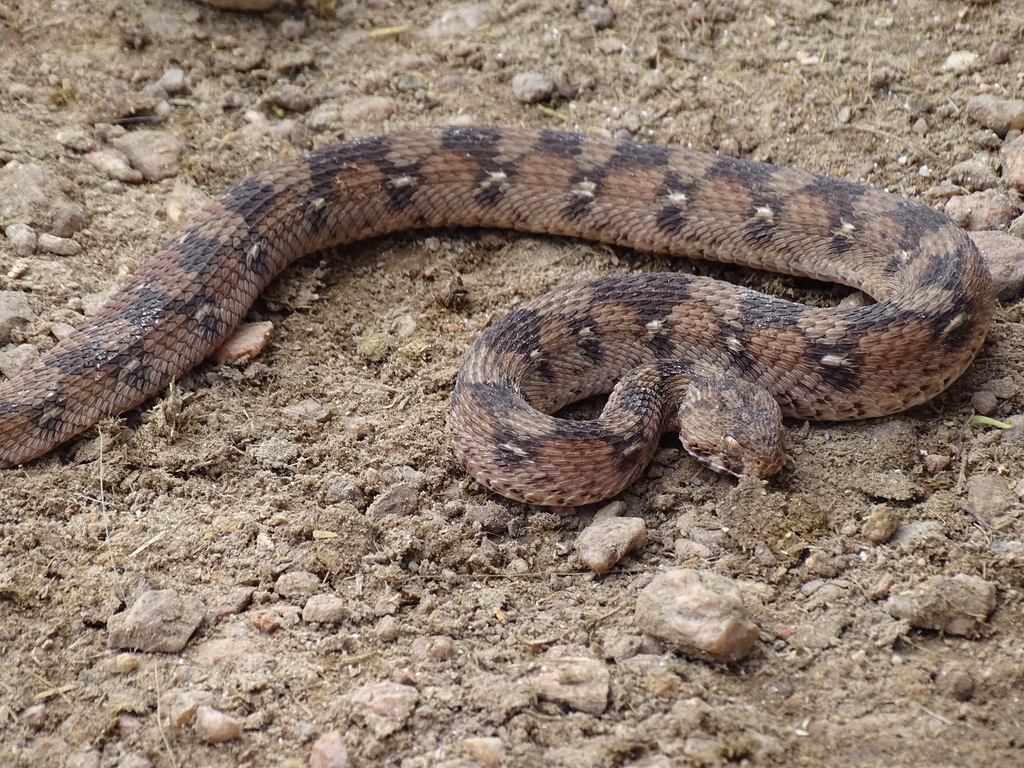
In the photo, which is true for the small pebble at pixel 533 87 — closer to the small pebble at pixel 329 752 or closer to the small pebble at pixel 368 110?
the small pebble at pixel 368 110

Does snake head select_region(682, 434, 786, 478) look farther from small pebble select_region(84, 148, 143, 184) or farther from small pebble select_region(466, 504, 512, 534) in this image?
small pebble select_region(84, 148, 143, 184)

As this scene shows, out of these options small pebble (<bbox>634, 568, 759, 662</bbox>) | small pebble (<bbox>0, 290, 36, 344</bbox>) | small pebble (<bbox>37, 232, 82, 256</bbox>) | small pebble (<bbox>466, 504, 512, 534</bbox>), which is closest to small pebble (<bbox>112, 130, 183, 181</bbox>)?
small pebble (<bbox>37, 232, 82, 256</bbox>)

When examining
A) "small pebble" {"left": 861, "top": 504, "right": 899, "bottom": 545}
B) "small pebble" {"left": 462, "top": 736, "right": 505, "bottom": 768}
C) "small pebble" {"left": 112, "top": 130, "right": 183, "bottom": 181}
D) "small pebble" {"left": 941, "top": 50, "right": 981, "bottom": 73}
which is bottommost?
"small pebble" {"left": 462, "top": 736, "right": 505, "bottom": 768}

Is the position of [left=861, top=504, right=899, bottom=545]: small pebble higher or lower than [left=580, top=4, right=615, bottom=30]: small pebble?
lower

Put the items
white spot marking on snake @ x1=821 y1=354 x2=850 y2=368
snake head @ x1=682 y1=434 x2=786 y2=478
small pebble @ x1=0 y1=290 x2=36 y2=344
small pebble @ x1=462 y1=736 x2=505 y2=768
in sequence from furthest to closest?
small pebble @ x1=0 y1=290 x2=36 y2=344
white spot marking on snake @ x1=821 y1=354 x2=850 y2=368
snake head @ x1=682 y1=434 x2=786 y2=478
small pebble @ x1=462 y1=736 x2=505 y2=768

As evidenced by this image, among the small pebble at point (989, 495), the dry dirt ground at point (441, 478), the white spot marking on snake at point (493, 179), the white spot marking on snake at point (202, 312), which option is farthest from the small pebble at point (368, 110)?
the small pebble at point (989, 495)

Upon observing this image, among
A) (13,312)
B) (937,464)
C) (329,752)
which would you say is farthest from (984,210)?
(13,312)
